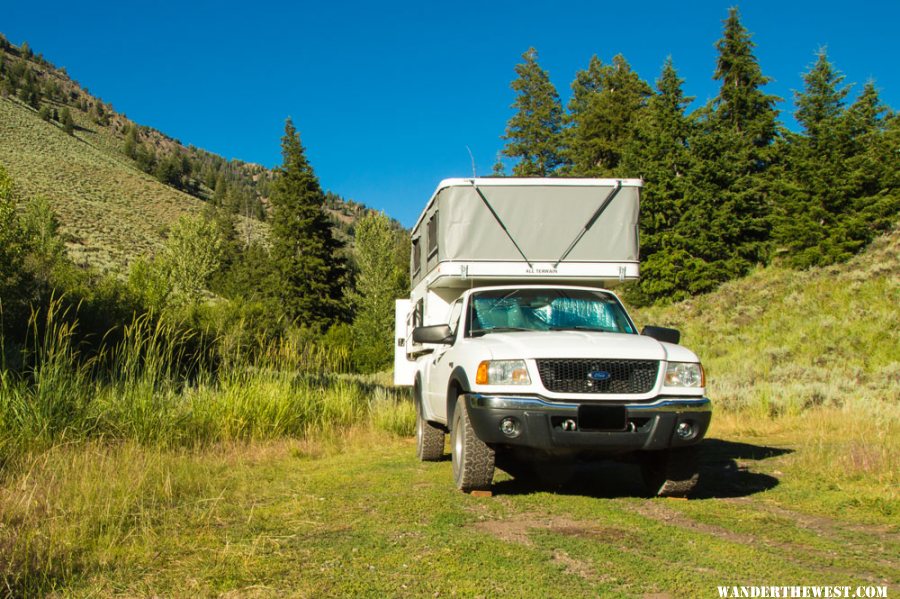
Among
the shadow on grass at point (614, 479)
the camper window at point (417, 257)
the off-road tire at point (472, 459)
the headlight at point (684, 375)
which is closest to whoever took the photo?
the headlight at point (684, 375)

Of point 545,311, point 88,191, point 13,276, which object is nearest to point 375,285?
point 13,276

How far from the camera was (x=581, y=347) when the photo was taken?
5.97 m

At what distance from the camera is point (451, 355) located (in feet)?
23.5

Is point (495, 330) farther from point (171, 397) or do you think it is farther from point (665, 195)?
point (665, 195)

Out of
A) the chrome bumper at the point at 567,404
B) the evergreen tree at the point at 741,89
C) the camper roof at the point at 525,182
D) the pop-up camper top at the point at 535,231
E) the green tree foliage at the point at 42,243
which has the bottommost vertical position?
the chrome bumper at the point at 567,404

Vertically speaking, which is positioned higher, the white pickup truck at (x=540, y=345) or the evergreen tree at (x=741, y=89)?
the evergreen tree at (x=741, y=89)

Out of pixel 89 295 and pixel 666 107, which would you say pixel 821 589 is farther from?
pixel 666 107

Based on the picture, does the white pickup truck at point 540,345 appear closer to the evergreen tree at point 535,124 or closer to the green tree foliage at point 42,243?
the green tree foliage at point 42,243

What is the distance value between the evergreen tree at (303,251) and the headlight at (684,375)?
43.0 m

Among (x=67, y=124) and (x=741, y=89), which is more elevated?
(x=67, y=124)

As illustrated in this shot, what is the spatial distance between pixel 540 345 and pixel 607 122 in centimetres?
5116

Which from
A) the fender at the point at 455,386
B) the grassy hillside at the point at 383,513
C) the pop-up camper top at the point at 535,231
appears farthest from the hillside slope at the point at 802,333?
the fender at the point at 455,386

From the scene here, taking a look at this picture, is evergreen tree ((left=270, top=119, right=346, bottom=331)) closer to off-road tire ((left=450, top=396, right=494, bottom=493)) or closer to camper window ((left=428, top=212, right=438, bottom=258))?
camper window ((left=428, top=212, right=438, bottom=258))

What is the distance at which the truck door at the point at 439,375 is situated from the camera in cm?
738
